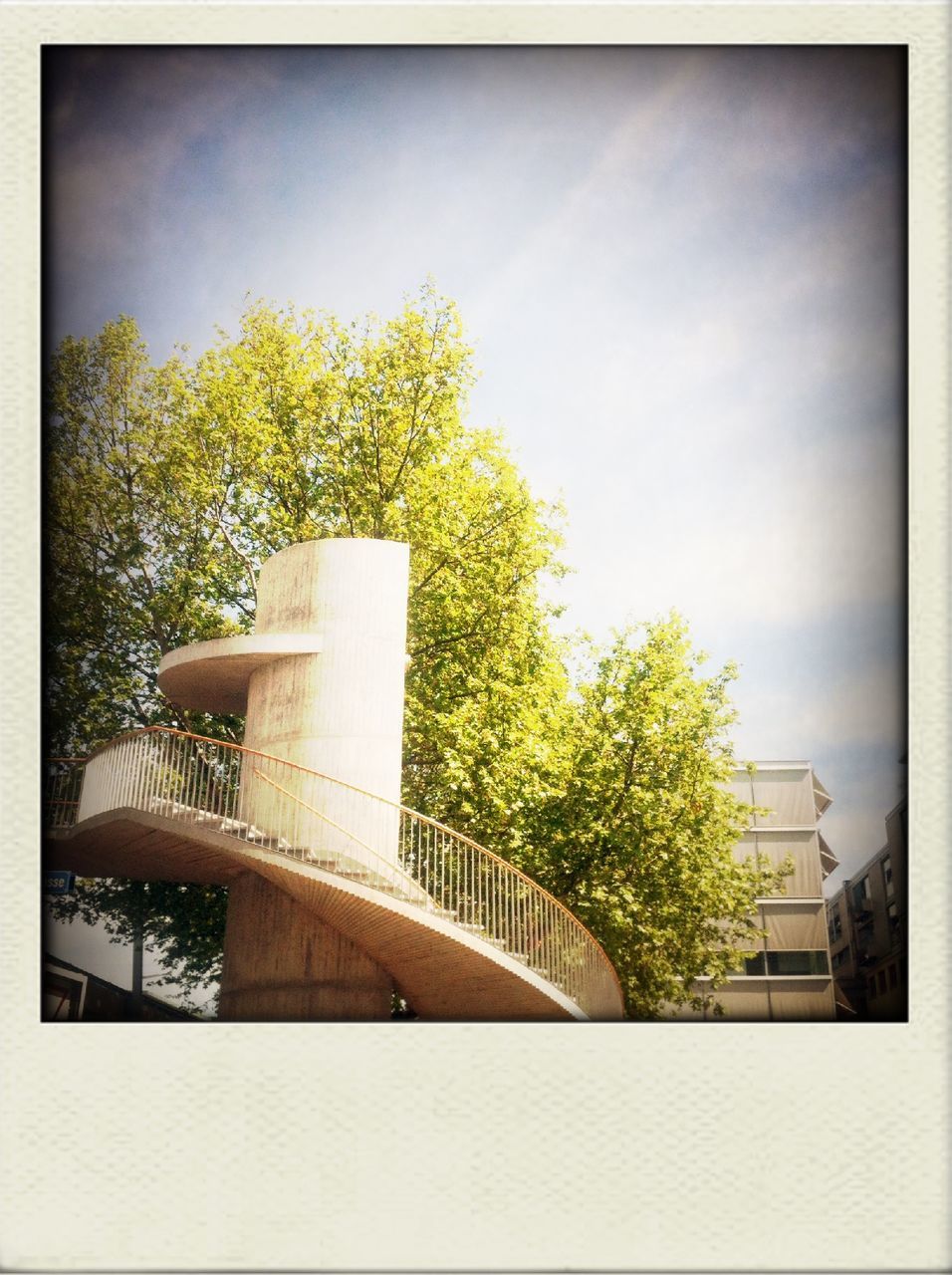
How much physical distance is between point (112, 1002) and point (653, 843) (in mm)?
4478

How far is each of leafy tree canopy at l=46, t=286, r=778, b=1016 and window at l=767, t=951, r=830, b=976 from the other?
43cm

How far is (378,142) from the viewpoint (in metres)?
6.74

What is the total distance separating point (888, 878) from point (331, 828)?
3.12 meters

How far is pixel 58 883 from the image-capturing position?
591 cm

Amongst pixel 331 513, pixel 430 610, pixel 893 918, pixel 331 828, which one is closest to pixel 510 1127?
pixel 331 828

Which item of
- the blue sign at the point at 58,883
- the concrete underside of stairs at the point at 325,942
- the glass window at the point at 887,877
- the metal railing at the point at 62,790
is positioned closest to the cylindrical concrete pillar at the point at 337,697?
the concrete underside of stairs at the point at 325,942

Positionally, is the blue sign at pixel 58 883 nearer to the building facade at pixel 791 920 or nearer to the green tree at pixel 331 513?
the green tree at pixel 331 513

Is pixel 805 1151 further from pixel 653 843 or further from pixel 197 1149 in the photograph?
pixel 653 843

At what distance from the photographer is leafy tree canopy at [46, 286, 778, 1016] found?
777 centimetres

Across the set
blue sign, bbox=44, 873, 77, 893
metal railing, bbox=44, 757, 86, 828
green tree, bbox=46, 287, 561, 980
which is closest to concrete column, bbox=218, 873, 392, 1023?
green tree, bbox=46, 287, 561, 980

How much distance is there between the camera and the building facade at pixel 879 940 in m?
5.60

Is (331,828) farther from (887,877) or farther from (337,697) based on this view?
(887,877)

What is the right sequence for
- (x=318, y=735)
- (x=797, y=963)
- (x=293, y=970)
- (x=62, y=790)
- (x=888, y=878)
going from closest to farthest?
(x=888, y=878), (x=62, y=790), (x=797, y=963), (x=293, y=970), (x=318, y=735)

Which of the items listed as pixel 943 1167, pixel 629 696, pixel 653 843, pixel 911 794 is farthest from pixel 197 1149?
pixel 629 696
